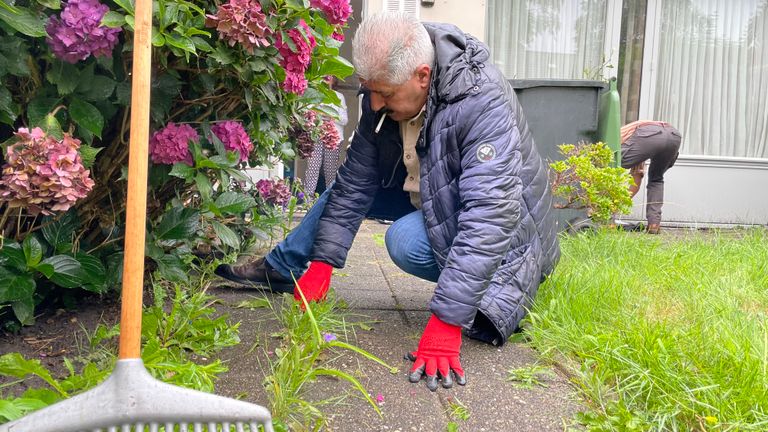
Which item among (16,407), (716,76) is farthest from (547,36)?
(16,407)

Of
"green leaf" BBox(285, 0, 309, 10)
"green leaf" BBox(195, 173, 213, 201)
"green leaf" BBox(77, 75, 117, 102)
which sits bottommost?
"green leaf" BBox(195, 173, 213, 201)

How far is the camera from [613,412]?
163 centimetres

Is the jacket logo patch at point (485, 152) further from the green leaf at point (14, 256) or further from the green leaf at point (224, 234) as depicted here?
the green leaf at point (14, 256)

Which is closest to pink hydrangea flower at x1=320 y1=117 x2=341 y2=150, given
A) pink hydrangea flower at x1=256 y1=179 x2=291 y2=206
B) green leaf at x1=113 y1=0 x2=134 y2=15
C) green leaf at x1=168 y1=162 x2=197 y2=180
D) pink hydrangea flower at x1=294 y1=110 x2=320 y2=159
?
pink hydrangea flower at x1=294 y1=110 x2=320 y2=159

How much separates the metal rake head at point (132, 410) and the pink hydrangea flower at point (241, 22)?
819 mm

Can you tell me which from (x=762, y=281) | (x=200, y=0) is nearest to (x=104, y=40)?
(x=200, y=0)

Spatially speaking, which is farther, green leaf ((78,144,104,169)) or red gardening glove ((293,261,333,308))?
red gardening glove ((293,261,333,308))

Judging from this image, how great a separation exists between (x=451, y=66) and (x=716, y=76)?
5.71m

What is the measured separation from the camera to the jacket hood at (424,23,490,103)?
6.83ft

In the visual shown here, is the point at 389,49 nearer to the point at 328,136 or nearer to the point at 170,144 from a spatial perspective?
the point at 170,144

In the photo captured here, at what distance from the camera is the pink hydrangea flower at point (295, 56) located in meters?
1.76

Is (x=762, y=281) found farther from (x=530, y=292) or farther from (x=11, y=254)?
(x=11, y=254)

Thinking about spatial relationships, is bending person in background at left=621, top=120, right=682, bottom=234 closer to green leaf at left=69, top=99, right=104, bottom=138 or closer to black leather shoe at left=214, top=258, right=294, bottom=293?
black leather shoe at left=214, top=258, right=294, bottom=293

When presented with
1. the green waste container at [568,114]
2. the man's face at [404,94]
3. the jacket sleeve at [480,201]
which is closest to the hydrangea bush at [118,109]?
the man's face at [404,94]
